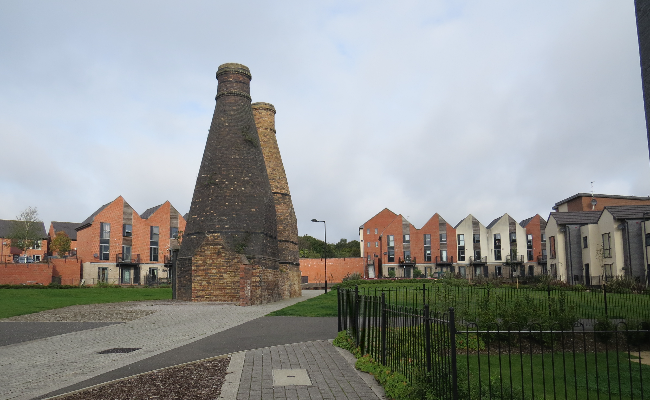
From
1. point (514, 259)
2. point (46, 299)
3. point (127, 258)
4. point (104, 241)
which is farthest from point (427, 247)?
point (46, 299)

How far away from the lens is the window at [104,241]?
59656 mm

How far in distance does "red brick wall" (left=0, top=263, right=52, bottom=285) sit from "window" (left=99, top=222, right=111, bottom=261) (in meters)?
6.62

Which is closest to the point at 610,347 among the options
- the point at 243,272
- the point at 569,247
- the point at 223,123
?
the point at 243,272

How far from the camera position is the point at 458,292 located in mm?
12680

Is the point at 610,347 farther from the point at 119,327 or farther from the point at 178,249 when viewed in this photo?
the point at 178,249

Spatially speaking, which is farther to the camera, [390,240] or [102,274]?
[390,240]

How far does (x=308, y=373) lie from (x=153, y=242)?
2332 inches

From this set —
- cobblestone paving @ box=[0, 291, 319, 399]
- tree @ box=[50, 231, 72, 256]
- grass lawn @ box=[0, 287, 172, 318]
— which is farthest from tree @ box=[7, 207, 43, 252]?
cobblestone paving @ box=[0, 291, 319, 399]

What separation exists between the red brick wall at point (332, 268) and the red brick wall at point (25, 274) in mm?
30430

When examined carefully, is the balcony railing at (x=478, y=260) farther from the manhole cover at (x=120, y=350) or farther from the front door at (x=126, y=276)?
the manhole cover at (x=120, y=350)

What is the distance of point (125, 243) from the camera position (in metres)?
61.4

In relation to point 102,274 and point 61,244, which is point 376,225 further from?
point 61,244

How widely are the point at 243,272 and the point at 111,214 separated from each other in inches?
1581

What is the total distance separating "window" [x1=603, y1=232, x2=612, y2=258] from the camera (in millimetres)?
39156
